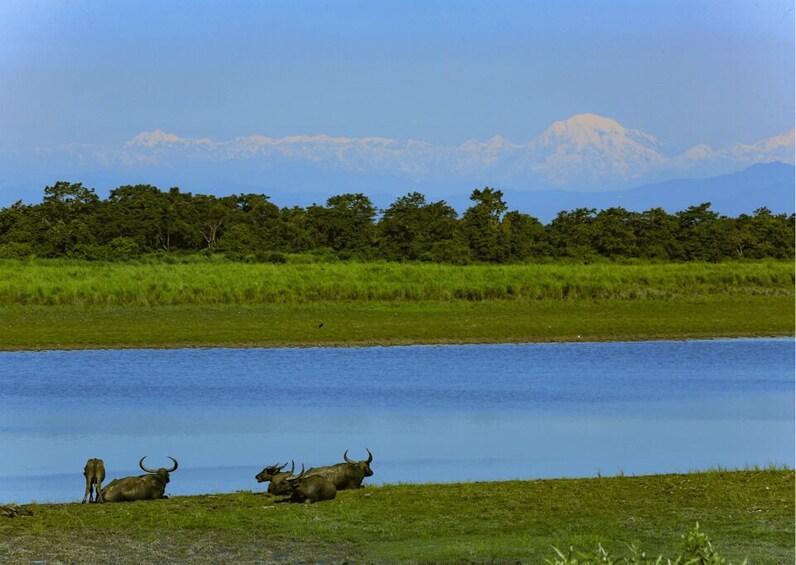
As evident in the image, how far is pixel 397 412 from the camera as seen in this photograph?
62.5 ft

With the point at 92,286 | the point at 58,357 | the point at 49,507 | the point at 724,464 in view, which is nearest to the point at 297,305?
the point at 92,286

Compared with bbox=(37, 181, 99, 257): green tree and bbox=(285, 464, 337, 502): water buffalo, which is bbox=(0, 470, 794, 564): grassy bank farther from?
bbox=(37, 181, 99, 257): green tree

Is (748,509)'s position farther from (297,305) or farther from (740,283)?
(740,283)

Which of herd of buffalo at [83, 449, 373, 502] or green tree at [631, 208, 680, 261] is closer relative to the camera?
herd of buffalo at [83, 449, 373, 502]

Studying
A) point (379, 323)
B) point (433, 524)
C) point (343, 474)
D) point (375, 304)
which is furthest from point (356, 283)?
point (433, 524)

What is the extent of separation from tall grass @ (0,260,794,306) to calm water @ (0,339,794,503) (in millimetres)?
8849

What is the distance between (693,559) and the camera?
5.37 metres

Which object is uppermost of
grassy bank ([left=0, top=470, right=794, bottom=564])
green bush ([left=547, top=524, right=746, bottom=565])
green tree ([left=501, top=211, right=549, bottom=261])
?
green tree ([left=501, top=211, right=549, bottom=261])

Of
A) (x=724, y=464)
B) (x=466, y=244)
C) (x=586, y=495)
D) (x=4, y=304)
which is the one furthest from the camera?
(x=466, y=244)

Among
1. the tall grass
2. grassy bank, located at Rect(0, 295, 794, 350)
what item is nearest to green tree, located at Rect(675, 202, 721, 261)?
the tall grass

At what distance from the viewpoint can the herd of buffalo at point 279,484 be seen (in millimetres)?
11578

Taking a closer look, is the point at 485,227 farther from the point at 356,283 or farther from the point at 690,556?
the point at 690,556

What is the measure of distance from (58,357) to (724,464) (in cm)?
1591

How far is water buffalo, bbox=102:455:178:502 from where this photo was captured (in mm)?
11797
